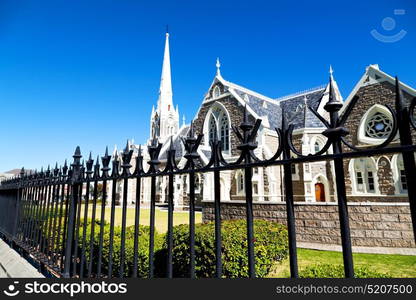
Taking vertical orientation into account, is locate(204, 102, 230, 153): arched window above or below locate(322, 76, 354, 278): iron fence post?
above

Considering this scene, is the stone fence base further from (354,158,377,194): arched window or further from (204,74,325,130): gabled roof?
(204,74,325,130): gabled roof

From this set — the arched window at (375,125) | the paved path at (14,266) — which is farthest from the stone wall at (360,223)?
the paved path at (14,266)

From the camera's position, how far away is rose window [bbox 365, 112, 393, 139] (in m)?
14.9

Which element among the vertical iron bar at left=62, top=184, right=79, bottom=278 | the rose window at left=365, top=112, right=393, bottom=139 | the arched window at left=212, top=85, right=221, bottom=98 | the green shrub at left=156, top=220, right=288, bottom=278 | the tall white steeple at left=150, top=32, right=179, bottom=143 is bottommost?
the green shrub at left=156, top=220, right=288, bottom=278

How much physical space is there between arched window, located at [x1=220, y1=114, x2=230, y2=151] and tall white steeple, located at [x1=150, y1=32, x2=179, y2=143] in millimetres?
28018

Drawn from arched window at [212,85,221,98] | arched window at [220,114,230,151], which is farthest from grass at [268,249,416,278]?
arched window at [212,85,221,98]

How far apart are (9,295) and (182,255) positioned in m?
3.29

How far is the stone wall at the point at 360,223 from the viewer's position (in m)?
8.11

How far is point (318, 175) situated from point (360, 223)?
10.9 m

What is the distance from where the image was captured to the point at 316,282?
1490 millimetres

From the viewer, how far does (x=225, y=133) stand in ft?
78.4

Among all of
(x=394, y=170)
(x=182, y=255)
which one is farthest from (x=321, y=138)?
(x=182, y=255)

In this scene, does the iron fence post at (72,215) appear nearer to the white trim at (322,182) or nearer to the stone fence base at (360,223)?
the stone fence base at (360,223)

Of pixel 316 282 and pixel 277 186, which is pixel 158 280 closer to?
pixel 316 282
